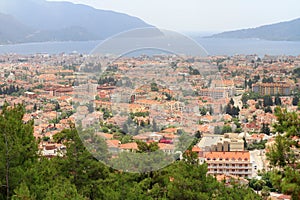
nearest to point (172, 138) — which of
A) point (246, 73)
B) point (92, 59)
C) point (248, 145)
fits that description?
point (92, 59)

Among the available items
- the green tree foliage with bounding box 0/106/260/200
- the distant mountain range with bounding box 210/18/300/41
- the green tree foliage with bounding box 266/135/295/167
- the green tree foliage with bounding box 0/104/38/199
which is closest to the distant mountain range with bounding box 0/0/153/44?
the distant mountain range with bounding box 210/18/300/41

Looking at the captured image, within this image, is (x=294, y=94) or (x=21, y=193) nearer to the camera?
(x=21, y=193)

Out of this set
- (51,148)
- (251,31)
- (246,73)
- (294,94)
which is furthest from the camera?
(251,31)

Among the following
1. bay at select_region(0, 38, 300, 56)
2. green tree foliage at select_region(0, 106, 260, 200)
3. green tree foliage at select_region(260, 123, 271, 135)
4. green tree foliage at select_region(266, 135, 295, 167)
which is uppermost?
green tree foliage at select_region(266, 135, 295, 167)

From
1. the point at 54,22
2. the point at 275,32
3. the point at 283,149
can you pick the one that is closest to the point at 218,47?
the point at 283,149

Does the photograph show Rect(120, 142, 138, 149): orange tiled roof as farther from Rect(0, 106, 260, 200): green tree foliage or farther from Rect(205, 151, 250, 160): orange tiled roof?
Rect(205, 151, 250, 160): orange tiled roof

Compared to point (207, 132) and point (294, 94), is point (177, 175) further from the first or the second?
point (294, 94)
